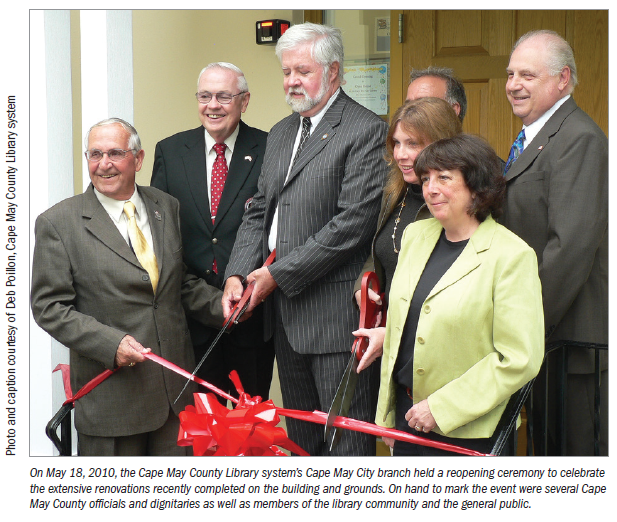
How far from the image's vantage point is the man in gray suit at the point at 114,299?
280cm

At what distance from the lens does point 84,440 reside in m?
2.94

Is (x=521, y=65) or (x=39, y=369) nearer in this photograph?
(x=521, y=65)

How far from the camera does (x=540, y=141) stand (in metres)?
2.66

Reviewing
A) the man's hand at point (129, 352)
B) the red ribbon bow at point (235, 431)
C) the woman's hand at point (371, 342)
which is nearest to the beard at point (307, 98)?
the woman's hand at point (371, 342)

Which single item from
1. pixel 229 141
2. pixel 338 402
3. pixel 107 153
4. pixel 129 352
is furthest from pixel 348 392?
pixel 229 141

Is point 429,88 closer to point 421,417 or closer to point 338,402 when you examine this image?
point 338,402

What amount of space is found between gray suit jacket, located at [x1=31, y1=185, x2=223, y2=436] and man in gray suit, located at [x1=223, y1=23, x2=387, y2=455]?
31cm

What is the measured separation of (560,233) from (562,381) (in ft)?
1.83

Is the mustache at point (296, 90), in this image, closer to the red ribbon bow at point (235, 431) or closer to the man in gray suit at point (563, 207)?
the man in gray suit at point (563, 207)

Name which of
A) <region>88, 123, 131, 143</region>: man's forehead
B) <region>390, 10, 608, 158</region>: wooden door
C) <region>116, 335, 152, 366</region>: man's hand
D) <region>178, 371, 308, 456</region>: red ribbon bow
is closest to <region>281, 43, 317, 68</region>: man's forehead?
<region>88, 123, 131, 143</region>: man's forehead

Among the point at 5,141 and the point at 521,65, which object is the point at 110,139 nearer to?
the point at 5,141

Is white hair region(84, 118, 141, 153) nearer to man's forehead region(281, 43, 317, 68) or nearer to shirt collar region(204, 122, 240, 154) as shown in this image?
shirt collar region(204, 122, 240, 154)
